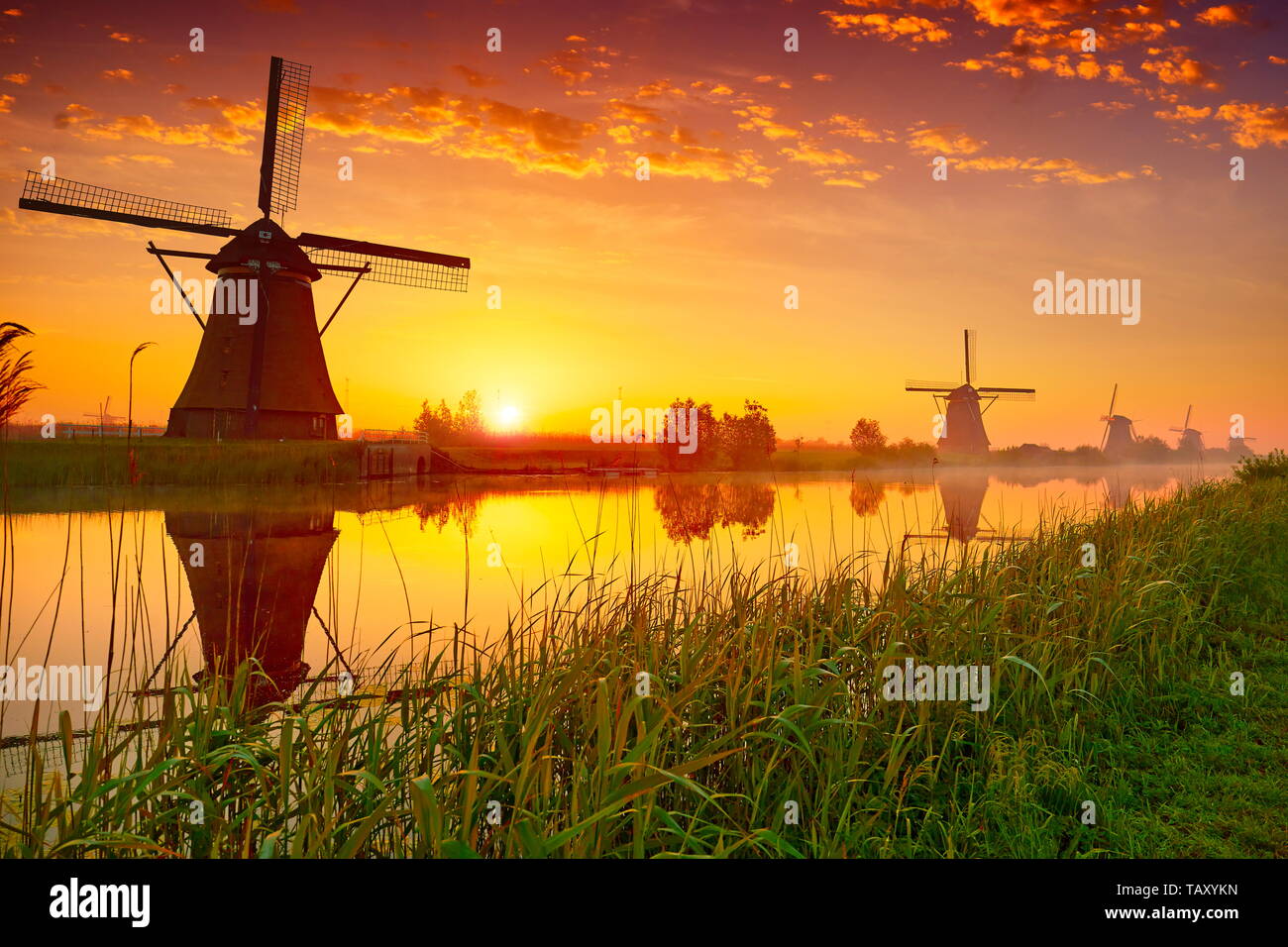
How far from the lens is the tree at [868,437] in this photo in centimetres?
6131

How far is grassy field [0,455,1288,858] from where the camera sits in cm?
286

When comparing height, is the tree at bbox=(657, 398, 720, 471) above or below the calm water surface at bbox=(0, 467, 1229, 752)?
above

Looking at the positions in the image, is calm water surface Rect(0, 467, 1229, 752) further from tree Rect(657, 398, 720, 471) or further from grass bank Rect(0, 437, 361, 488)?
tree Rect(657, 398, 720, 471)

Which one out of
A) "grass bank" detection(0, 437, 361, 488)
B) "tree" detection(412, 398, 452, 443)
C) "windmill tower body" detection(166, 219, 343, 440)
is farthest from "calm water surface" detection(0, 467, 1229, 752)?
"tree" detection(412, 398, 452, 443)

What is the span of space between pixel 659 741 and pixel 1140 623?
14.4 feet

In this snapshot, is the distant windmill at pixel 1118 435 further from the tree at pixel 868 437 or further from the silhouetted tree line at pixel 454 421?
the silhouetted tree line at pixel 454 421

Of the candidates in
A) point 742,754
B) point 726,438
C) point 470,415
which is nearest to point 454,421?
point 470,415

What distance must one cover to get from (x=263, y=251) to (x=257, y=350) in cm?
366

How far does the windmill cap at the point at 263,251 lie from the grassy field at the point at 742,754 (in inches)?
1064

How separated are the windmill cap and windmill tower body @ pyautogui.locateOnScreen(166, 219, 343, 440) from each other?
3 centimetres
